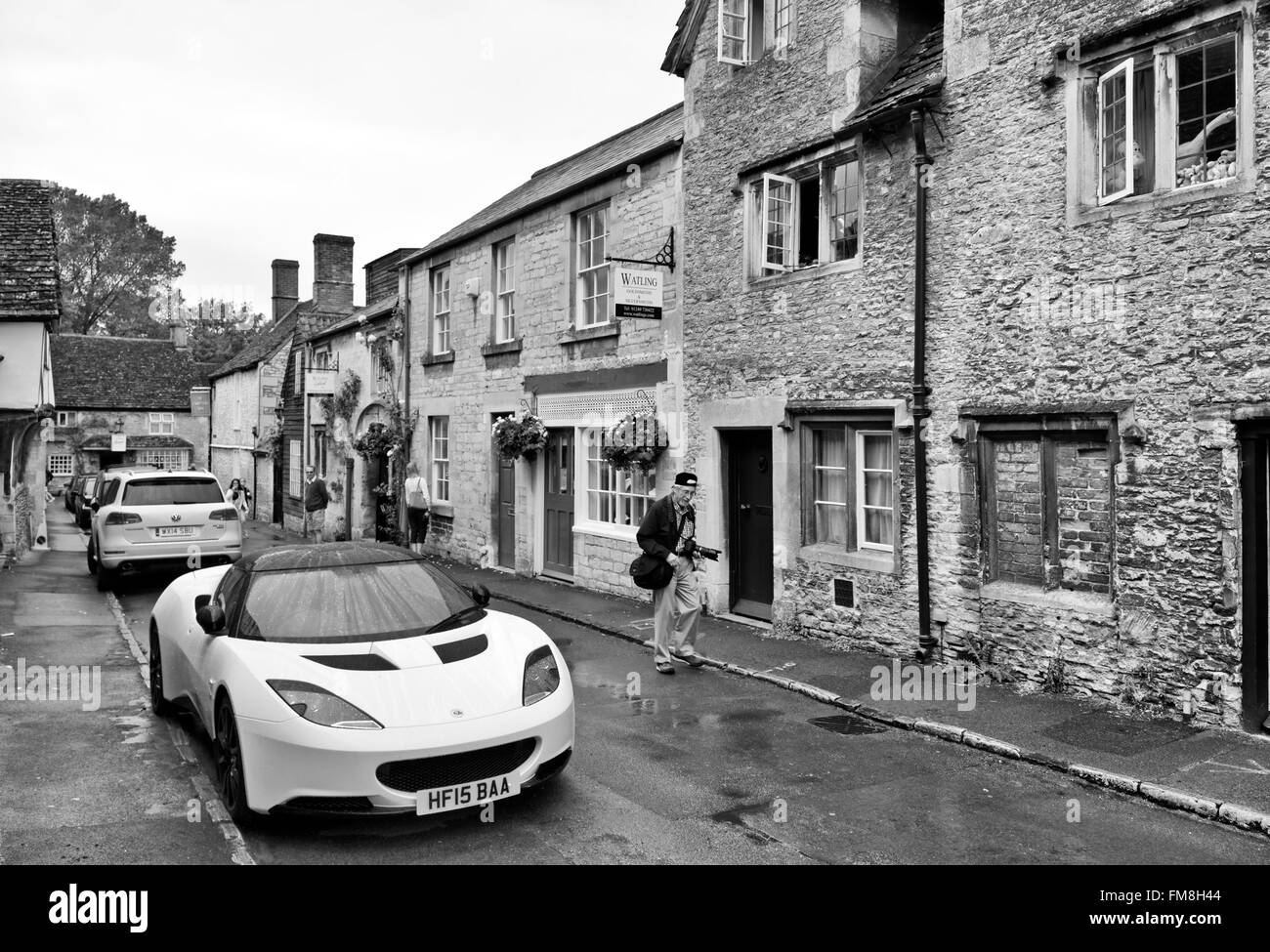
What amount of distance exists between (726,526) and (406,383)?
37.0 feet

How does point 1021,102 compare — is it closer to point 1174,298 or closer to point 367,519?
point 1174,298

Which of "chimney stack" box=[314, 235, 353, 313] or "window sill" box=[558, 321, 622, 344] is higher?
"chimney stack" box=[314, 235, 353, 313]

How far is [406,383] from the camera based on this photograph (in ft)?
70.2

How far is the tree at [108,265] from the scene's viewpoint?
168 feet

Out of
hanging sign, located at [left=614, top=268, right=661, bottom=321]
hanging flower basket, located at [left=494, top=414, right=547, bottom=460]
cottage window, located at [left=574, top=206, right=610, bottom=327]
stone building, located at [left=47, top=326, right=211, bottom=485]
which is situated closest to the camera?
hanging sign, located at [left=614, top=268, right=661, bottom=321]

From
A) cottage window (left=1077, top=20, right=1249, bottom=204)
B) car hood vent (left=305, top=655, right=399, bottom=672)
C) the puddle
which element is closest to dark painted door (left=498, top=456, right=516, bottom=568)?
the puddle

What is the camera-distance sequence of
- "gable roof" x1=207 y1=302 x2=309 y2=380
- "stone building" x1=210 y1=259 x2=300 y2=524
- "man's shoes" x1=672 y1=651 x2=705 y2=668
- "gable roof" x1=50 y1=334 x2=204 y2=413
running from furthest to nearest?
1. "gable roof" x1=50 y1=334 x2=204 y2=413
2. "gable roof" x1=207 y1=302 x2=309 y2=380
3. "stone building" x1=210 y1=259 x2=300 y2=524
4. "man's shoes" x1=672 y1=651 x2=705 y2=668

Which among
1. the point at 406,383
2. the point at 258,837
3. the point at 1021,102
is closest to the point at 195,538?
the point at 406,383

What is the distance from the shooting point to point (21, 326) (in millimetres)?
17891

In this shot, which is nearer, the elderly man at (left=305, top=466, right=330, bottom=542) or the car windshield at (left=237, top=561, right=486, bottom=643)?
the car windshield at (left=237, top=561, right=486, bottom=643)

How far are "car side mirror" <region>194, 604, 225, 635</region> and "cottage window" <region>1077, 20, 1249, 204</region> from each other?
7218 millimetres

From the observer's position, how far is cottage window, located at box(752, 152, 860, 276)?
10617 millimetres

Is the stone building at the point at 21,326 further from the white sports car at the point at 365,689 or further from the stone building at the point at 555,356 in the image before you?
the white sports car at the point at 365,689

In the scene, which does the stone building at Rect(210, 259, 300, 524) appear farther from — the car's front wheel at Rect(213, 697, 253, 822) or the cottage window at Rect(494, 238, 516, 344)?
the car's front wheel at Rect(213, 697, 253, 822)
